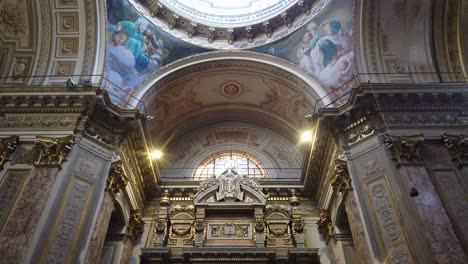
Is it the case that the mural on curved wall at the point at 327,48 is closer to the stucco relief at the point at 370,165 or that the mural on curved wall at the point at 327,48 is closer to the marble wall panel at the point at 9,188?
the stucco relief at the point at 370,165

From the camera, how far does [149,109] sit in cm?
1315

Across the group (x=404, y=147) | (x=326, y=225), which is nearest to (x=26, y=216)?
(x=326, y=225)

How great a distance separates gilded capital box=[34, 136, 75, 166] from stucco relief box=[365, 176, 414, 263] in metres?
7.32

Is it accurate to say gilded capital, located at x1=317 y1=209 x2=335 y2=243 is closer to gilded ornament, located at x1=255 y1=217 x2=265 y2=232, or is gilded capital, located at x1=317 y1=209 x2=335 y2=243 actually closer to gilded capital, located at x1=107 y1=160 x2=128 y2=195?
gilded ornament, located at x1=255 y1=217 x2=265 y2=232

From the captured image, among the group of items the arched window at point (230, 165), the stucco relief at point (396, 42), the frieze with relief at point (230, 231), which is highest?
the stucco relief at point (396, 42)

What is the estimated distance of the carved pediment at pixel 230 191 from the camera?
12.1 m

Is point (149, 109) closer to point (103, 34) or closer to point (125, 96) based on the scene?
point (125, 96)

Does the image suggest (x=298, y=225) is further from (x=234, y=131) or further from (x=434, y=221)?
(x=234, y=131)

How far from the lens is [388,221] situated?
7867 mm

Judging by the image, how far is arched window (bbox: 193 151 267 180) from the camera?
14125mm

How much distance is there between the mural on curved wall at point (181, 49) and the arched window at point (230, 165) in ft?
13.6

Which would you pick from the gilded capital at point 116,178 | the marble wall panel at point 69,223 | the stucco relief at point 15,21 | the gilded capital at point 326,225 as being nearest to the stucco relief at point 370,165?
the gilded capital at point 326,225

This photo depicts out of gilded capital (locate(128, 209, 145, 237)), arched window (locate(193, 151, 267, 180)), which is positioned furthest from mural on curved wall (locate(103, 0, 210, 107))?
arched window (locate(193, 151, 267, 180))

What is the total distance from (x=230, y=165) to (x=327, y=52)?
5.65 m
